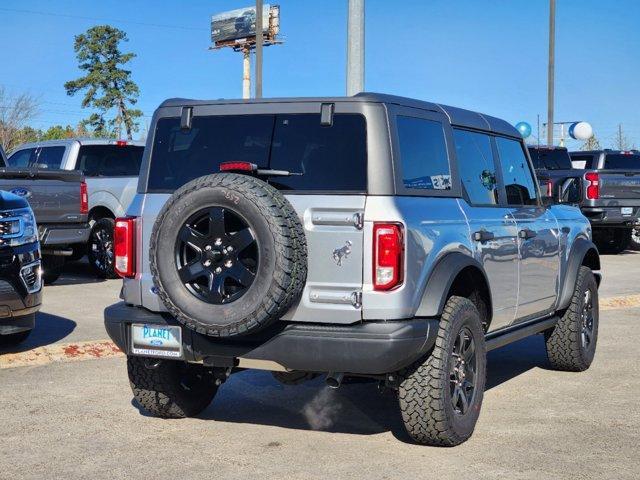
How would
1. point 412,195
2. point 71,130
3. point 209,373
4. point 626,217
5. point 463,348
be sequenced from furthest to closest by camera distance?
point 71,130 → point 626,217 → point 209,373 → point 463,348 → point 412,195

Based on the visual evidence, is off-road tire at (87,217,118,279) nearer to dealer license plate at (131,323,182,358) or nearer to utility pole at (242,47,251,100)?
dealer license plate at (131,323,182,358)

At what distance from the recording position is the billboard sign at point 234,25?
70.3 m

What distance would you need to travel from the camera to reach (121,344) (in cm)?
552

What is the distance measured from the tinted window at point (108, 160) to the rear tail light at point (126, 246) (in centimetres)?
915

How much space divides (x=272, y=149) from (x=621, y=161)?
16567mm

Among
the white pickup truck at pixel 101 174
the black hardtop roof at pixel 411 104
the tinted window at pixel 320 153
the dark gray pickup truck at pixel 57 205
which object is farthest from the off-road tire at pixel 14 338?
the white pickup truck at pixel 101 174

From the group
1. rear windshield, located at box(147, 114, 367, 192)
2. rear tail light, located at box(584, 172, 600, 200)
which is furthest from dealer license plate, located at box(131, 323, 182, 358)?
rear tail light, located at box(584, 172, 600, 200)

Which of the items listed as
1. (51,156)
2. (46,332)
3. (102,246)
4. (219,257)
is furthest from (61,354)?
(51,156)

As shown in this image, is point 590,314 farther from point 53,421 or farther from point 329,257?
point 53,421

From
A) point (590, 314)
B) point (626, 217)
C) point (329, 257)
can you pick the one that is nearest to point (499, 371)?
point (590, 314)

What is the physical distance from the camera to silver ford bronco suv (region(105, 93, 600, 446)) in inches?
194

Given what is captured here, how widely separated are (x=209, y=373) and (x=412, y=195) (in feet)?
→ 5.98

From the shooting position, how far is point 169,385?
19.3 feet

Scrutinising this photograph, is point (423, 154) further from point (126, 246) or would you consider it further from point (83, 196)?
point (83, 196)
